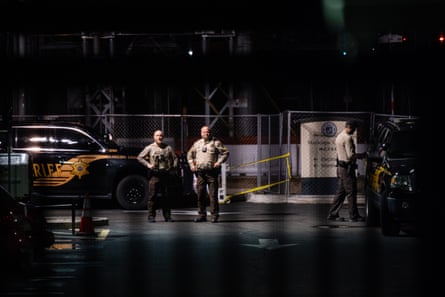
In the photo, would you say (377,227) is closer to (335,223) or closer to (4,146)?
(335,223)

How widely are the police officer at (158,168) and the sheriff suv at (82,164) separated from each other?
284 centimetres

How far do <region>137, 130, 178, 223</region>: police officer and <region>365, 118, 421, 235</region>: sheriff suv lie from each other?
3.28m

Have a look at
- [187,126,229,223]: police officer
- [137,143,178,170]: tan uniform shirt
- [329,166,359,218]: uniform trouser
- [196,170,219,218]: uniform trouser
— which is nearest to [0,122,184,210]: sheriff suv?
[137,143,178,170]: tan uniform shirt

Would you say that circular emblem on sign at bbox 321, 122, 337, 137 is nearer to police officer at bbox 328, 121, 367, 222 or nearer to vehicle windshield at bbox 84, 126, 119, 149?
vehicle windshield at bbox 84, 126, 119, 149

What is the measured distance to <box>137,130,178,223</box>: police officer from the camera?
1596 centimetres

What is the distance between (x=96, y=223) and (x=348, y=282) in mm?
Answer: 7285

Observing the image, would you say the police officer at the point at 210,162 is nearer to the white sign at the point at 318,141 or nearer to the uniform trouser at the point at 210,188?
the uniform trouser at the point at 210,188

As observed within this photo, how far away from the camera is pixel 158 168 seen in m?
16.0

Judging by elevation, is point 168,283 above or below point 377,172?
below

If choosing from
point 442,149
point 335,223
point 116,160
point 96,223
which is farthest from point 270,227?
point 442,149

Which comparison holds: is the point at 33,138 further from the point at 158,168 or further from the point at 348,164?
the point at 348,164

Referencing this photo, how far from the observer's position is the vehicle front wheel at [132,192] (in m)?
19.1

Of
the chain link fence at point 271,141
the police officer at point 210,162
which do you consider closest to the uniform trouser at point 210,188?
the police officer at point 210,162

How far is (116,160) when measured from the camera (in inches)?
756
